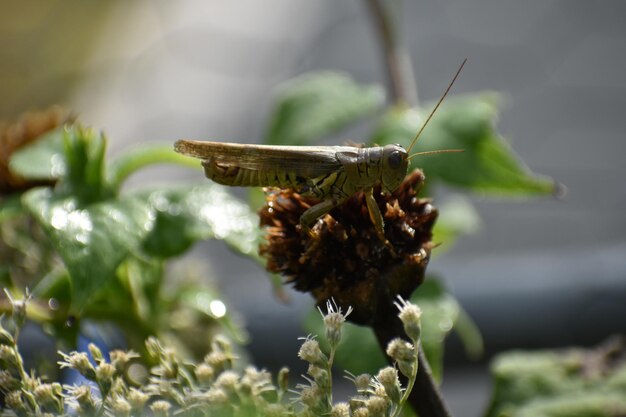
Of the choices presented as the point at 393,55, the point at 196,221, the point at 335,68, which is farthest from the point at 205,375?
the point at 335,68

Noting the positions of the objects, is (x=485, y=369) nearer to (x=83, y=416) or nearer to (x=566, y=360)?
(x=566, y=360)

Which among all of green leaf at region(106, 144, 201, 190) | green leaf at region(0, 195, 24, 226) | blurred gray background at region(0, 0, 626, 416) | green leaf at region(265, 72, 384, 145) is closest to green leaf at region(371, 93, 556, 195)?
green leaf at region(265, 72, 384, 145)

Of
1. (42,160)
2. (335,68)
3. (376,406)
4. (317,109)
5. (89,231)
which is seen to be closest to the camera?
(376,406)

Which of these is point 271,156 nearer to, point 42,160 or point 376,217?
point 376,217

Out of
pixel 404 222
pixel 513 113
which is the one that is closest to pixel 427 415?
pixel 404 222

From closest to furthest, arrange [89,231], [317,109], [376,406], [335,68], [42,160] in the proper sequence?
[376,406] < [89,231] < [42,160] < [317,109] < [335,68]

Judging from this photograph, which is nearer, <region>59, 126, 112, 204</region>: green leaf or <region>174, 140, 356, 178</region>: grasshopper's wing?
<region>174, 140, 356, 178</region>: grasshopper's wing

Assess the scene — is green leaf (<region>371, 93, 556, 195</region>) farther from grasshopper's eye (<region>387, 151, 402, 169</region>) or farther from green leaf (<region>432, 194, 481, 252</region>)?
grasshopper's eye (<region>387, 151, 402, 169</region>)

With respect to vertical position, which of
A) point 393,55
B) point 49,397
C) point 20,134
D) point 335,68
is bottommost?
point 49,397
